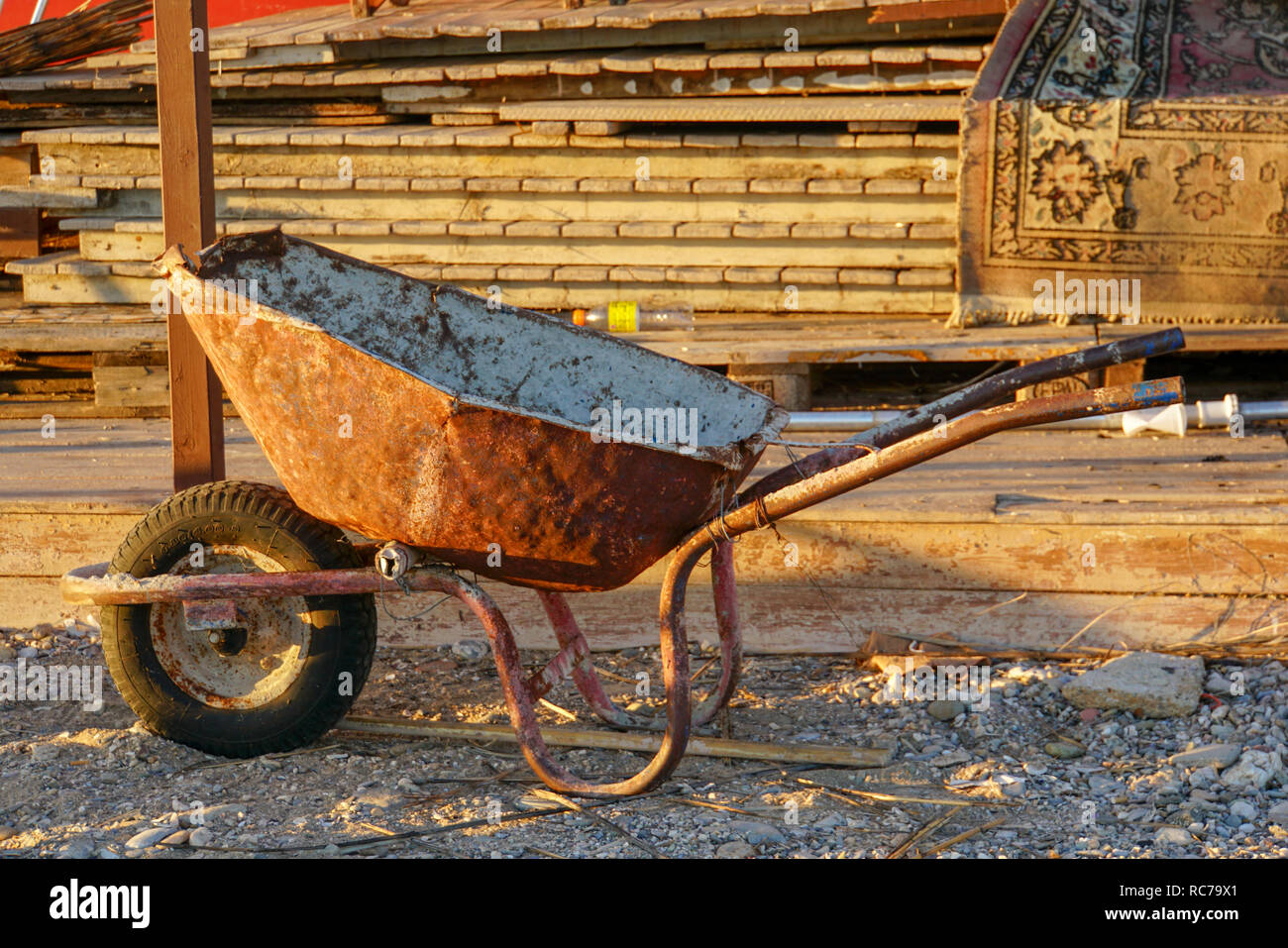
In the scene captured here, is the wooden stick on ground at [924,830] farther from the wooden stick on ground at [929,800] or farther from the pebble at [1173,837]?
the pebble at [1173,837]

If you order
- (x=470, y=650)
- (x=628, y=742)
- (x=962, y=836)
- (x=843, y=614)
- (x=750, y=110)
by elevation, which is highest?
(x=750, y=110)

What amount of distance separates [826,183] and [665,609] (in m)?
3.15

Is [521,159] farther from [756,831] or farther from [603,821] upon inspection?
[756,831]

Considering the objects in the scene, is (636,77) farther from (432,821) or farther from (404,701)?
(432,821)

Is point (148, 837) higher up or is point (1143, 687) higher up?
point (1143, 687)

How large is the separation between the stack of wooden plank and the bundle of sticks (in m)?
0.35

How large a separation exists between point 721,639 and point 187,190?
182cm

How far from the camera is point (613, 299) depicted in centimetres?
598

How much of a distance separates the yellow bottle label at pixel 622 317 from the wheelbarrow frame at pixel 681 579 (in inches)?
Answer: 98.9

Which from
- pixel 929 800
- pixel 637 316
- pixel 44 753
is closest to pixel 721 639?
pixel 929 800

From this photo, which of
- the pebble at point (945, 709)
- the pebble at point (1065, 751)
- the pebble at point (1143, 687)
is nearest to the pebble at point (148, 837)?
the pebble at point (945, 709)

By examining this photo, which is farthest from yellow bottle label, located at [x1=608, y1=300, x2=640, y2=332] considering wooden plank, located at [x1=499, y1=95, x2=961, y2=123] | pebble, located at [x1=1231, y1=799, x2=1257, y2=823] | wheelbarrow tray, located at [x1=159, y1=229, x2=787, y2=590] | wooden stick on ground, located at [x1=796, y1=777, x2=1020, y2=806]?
pebble, located at [x1=1231, y1=799, x2=1257, y2=823]

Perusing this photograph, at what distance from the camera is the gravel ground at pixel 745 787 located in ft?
10.1

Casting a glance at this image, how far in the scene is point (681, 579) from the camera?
3.07 metres
